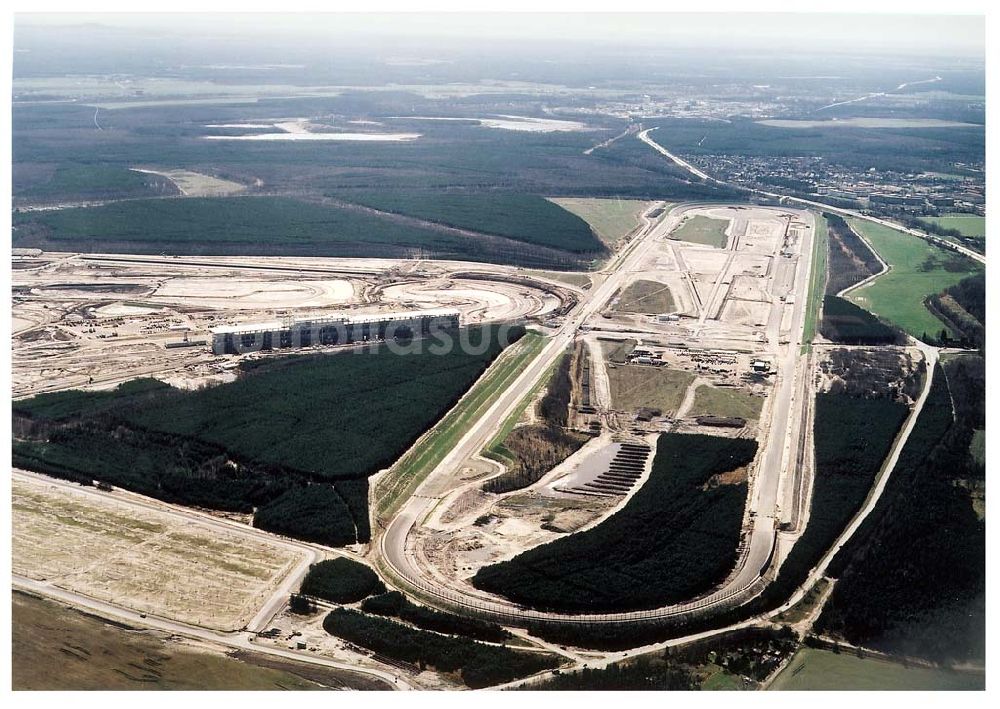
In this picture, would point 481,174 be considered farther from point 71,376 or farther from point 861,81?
point 861,81

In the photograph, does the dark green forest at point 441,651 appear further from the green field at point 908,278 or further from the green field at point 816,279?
the green field at point 908,278

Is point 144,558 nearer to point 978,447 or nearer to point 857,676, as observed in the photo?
point 857,676

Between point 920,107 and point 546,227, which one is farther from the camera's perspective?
point 920,107

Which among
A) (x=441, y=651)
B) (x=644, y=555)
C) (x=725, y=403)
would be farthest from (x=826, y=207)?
(x=441, y=651)

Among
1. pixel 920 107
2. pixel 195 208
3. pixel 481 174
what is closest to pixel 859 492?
pixel 195 208

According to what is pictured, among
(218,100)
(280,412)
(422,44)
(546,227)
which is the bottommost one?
(280,412)

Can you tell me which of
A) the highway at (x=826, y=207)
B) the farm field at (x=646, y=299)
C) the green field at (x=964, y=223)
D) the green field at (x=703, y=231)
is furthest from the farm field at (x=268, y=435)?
the green field at (x=964, y=223)
